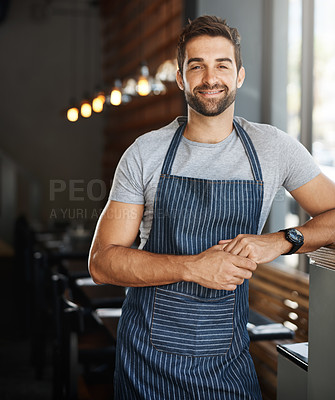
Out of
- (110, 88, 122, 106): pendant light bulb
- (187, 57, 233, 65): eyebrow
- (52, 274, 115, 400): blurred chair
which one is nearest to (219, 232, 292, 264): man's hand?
(187, 57, 233, 65): eyebrow

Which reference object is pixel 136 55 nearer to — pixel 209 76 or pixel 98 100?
pixel 98 100

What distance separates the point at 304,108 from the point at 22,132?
618cm

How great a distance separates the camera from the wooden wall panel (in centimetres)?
573

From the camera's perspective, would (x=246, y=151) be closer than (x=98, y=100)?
Yes

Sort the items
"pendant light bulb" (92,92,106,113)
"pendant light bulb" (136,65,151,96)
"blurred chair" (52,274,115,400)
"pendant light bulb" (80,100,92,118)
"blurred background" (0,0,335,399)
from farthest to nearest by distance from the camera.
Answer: "pendant light bulb" (80,100,92,118) < "pendant light bulb" (92,92,106,113) < "pendant light bulb" (136,65,151,96) < "blurred background" (0,0,335,399) < "blurred chair" (52,274,115,400)

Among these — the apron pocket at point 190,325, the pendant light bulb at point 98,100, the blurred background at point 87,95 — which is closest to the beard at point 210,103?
the apron pocket at point 190,325

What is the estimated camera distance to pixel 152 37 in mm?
6477

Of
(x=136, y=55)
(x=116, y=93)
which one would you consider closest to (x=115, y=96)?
(x=116, y=93)

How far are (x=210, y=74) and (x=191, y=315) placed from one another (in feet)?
2.26

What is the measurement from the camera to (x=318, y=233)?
1.41 meters

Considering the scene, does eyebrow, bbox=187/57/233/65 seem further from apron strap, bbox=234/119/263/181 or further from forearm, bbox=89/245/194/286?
forearm, bbox=89/245/194/286

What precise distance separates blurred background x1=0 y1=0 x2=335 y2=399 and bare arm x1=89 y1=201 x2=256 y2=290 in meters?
2.23

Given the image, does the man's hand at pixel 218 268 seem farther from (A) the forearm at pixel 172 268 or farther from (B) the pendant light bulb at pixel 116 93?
(B) the pendant light bulb at pixel 116 93

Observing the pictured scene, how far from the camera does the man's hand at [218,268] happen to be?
131 cm
